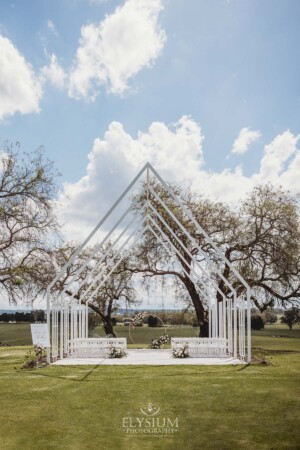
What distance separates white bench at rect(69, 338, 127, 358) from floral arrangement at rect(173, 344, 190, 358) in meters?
1.84

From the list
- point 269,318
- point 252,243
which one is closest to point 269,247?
point 252,243

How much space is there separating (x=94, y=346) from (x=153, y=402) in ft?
28.2

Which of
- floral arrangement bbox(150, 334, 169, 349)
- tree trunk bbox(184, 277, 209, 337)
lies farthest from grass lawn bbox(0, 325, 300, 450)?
tree trunk bbox(184, 277, 209, 337)

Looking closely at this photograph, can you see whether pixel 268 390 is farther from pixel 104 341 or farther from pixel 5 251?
pixel 5 251

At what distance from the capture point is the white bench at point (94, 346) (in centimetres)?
1818

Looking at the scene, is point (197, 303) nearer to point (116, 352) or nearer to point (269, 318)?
point (116, 352)

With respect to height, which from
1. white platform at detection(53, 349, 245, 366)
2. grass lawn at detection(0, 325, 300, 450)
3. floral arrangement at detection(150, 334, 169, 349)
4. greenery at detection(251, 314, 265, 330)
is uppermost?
grass lawn at detection(0, 325, 300, 450)

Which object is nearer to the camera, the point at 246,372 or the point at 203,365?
the point at 246,372

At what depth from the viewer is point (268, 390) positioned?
1102 centimetres

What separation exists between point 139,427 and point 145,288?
19587 mm

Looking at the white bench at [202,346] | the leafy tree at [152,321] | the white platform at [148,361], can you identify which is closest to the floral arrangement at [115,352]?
the white platform at [148,361]

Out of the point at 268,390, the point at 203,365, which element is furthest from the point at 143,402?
the point at 203,365

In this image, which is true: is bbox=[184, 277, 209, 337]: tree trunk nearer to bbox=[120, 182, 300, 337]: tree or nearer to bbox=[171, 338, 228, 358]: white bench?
bbox=[120, 182, 300, 337]: tree

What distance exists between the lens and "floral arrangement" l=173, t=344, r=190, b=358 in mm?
17906
